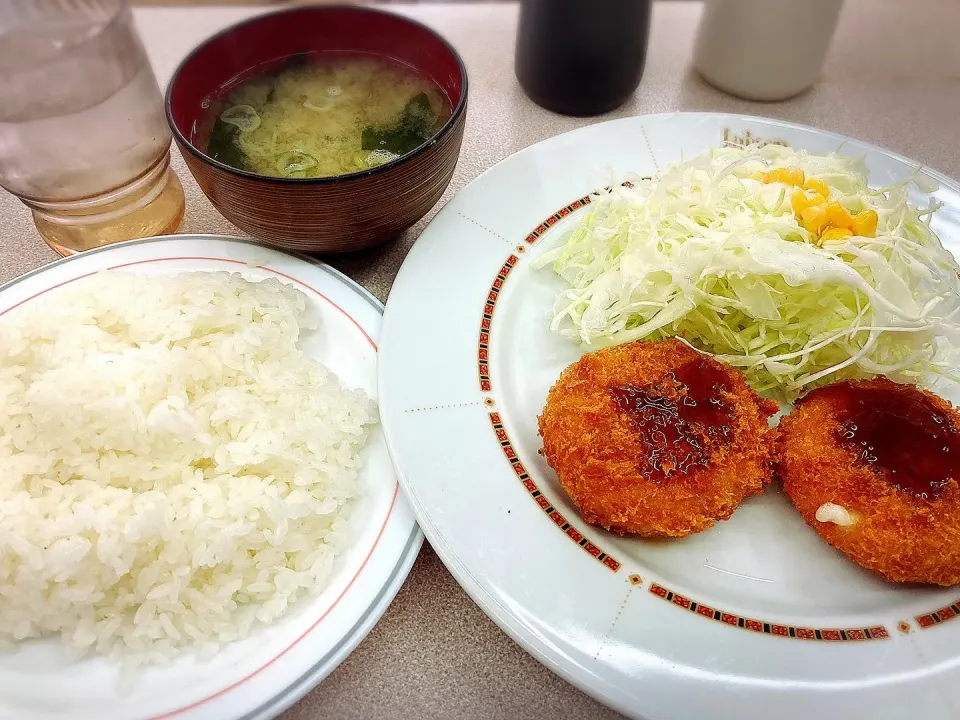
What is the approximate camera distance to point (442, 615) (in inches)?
51.8

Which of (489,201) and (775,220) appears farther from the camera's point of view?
(489,201)

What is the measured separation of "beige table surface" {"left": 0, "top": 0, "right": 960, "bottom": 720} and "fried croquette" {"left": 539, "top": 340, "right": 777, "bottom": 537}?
34cm

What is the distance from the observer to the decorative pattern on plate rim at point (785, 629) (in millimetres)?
1169

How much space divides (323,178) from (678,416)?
3.04ft

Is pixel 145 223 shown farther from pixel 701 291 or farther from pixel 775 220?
pixel 775 220

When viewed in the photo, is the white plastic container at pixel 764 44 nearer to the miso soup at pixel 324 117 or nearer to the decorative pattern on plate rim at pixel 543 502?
the miso soup at pixel 324 117

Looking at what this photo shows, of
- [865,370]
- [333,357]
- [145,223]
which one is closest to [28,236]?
A: [145,223]

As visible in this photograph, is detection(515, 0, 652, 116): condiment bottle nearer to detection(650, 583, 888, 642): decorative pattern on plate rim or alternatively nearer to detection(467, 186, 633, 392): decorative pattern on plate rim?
detection(467, 186, 633, 392): decorative pattern on plate rim

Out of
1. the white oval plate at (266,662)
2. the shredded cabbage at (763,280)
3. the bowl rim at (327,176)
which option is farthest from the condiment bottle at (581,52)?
the white oval plate at (266,662)

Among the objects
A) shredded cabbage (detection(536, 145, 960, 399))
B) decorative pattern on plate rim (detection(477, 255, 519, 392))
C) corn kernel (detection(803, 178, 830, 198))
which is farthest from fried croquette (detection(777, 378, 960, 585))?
decorative pattern on plate rim (detection(477, 255, 519, 392))

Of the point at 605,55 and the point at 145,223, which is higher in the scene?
the point at 605,55

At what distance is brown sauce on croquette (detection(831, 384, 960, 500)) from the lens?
4.24 ft

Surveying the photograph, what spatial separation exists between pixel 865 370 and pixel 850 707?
780 millimetres

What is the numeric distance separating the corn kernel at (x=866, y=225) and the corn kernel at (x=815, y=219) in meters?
0.07
